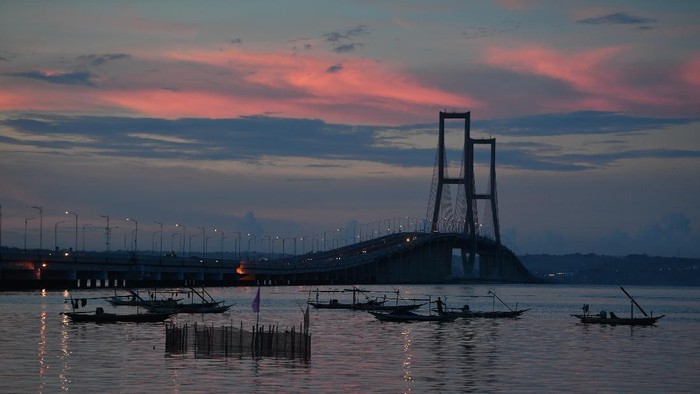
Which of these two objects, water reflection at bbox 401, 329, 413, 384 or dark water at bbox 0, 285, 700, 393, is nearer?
dark water at bbox 0, 285, 700, 393

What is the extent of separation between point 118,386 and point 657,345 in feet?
139

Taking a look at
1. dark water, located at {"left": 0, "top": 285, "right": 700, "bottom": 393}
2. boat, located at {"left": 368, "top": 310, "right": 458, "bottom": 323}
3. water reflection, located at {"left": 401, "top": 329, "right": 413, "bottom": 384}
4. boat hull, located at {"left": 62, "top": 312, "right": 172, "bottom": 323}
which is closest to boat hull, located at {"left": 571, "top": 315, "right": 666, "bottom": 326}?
dark water, located at {"left": 0, "top": 285, "right": 700, "bottom": 393}

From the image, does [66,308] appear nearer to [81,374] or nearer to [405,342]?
[405,342]

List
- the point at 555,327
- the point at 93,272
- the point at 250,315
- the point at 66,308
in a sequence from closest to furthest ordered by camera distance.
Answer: the point at 555,327 < the point at 250,315 < the point at 66,308 < the point at 93,272

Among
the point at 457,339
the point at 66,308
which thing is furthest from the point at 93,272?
the point at 457,339

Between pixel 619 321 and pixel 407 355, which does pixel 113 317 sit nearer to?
pixel 407 355

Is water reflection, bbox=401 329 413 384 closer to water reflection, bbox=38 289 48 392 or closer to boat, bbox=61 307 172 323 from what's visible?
water reflection, bbox=38 289 48 392

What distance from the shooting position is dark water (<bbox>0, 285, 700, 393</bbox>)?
53.0 metres

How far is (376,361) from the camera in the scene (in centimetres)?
6456

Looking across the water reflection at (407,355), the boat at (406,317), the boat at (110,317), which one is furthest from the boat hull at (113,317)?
the water reflection at (407,355)

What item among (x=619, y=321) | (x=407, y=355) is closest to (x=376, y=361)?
(x=407, y=355)

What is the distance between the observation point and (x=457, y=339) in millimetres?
83375

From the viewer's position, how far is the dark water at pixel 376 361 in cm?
5297

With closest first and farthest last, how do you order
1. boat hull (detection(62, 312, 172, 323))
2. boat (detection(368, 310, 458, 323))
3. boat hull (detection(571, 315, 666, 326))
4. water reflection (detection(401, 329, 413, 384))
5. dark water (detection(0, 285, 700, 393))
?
1. dark water (detection(0, 285, 700, 393))
2. water reflection (detection(401, 329, 413, 384))
3. boat hull (detection(62, 312, 172, 323))
4. boat (detection(368, 310, 458, 323))
5. boat hull (detection(571, 315, 666, 326))
